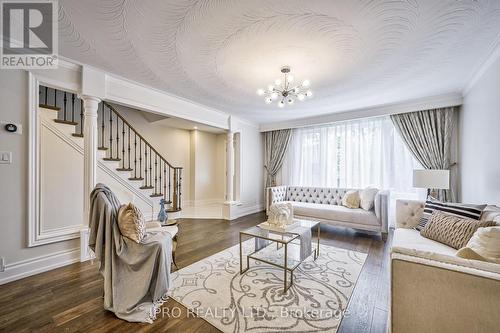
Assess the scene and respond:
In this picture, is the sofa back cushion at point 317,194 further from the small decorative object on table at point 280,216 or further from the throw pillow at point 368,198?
the small decorative object on table at point 280,216

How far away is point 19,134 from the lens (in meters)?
2.32

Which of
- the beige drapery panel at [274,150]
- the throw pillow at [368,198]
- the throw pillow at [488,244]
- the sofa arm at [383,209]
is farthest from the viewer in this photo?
the beige drapery panel at [274,150]

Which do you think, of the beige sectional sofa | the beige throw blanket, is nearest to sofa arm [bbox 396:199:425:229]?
the beige sectional sofa

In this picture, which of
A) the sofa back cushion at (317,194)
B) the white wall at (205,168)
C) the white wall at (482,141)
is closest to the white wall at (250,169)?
the sofa back cushion at (317,194)

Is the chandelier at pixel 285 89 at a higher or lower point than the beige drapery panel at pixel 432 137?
higher

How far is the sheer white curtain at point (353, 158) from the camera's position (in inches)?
170

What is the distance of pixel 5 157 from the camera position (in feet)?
7.33

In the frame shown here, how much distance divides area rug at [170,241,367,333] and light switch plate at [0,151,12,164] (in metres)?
2.24

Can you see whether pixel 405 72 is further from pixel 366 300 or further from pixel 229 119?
pixel 229 119

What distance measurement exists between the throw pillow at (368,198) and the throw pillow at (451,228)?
1508mm

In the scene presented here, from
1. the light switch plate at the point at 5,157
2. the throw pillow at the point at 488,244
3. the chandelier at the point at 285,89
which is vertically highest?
the chandelier at the point at 285,89

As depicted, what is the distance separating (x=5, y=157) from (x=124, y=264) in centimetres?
191

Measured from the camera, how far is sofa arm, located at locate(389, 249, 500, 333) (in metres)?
1.01

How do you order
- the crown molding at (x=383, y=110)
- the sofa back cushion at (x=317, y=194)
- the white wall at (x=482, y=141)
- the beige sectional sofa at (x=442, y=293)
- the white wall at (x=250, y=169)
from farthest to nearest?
the white wall at (x=250, y=169)
the sofa back cushion at (x=317, y=194)
the crown molding at (x=383, y=110)
the white wall at (x=482, y=141)
the beige sectional sofa at (x=442, y=293)
